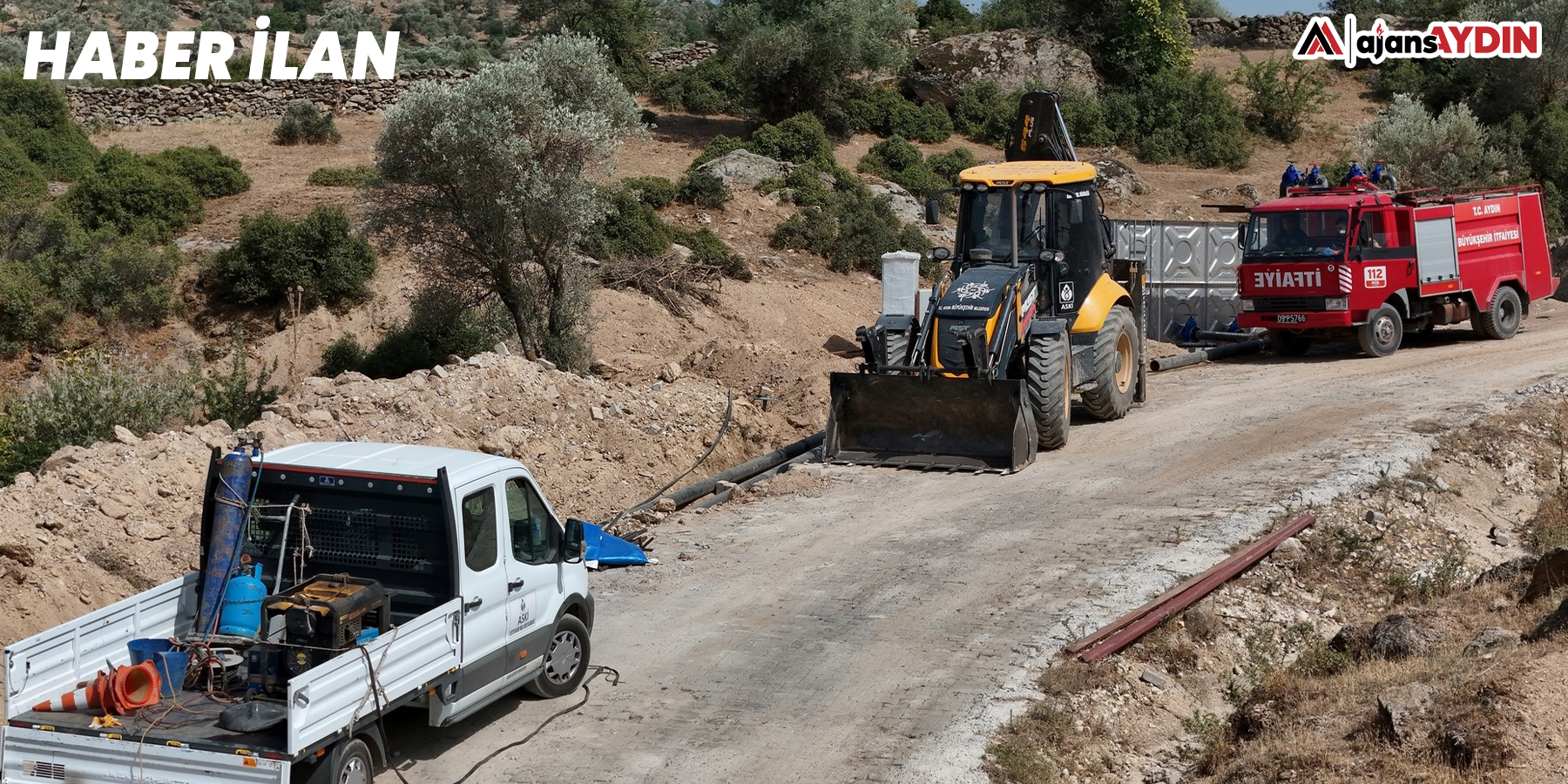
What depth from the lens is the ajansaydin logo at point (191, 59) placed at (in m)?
40.4

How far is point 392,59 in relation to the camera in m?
43.3

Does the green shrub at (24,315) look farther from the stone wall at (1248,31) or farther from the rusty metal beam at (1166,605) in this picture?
the stone wall at (1248,31)

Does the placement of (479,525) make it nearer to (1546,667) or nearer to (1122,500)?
(1546,667)

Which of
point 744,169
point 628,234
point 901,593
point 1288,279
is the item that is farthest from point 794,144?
point 901,593

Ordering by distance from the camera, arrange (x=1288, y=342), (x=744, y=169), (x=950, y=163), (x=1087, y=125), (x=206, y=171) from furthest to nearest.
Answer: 1. (x=1087, y=125)
2. (x=950, y=163)
3. (x=744, y=169)
4. (x=206, y=171)
5. (x=1288, y=342)

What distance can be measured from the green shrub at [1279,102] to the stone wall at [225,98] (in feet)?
82.9

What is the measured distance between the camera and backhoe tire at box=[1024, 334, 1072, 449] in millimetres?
15805

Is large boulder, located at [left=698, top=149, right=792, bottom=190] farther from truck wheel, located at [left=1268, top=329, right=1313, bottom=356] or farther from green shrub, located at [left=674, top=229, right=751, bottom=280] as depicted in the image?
truck wheel, located at [left=1268, top=329, right=1313, bottom=356]

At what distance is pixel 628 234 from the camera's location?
88.4 feet

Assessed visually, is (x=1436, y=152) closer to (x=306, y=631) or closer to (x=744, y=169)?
(x=744, y=169)

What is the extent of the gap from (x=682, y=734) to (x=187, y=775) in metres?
3.18

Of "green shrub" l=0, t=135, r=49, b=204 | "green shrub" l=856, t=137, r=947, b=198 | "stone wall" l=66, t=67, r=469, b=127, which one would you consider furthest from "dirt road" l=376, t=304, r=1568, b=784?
"stone wall" l=66, t=67, r=469, b=127

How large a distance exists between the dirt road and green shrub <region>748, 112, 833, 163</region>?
17.1m

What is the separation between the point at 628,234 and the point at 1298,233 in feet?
41.0
